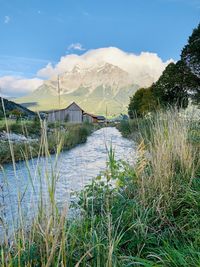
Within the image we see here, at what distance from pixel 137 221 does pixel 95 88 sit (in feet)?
5.07

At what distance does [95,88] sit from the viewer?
3527 millimetres

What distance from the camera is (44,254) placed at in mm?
1758

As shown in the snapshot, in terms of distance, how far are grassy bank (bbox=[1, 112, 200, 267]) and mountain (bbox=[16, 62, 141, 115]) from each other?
571 millimetres

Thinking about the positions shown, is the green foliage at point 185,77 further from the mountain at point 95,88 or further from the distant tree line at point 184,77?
the mountain at point 95,88

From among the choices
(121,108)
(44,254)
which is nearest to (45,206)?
(44,254)

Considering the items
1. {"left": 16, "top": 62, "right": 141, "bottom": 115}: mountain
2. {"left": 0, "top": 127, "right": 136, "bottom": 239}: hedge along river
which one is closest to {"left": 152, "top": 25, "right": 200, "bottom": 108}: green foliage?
{"left": 0, "top": 127, "right": 136, "bottom": 239}: hedge along river

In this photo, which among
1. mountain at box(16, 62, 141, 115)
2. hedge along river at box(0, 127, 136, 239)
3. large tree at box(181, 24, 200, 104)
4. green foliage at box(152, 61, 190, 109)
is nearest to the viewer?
hedge along river at box(0, 127, 136, 239)

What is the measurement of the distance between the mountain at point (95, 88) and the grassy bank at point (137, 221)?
0.57 metres

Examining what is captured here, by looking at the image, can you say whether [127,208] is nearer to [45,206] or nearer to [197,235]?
[197,235]

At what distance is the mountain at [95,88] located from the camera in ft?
9.64

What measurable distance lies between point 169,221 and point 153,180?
2.26 feet

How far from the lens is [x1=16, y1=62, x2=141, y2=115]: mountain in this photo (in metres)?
2.94

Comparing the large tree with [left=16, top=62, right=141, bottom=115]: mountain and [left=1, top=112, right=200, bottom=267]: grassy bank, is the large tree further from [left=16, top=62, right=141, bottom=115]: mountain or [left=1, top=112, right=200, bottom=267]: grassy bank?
[left=1, top=112, right=200, bottom=267]: grassy bank

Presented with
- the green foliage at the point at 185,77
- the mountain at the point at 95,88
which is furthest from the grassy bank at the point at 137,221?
A: the green foliage at the point at 185,77
